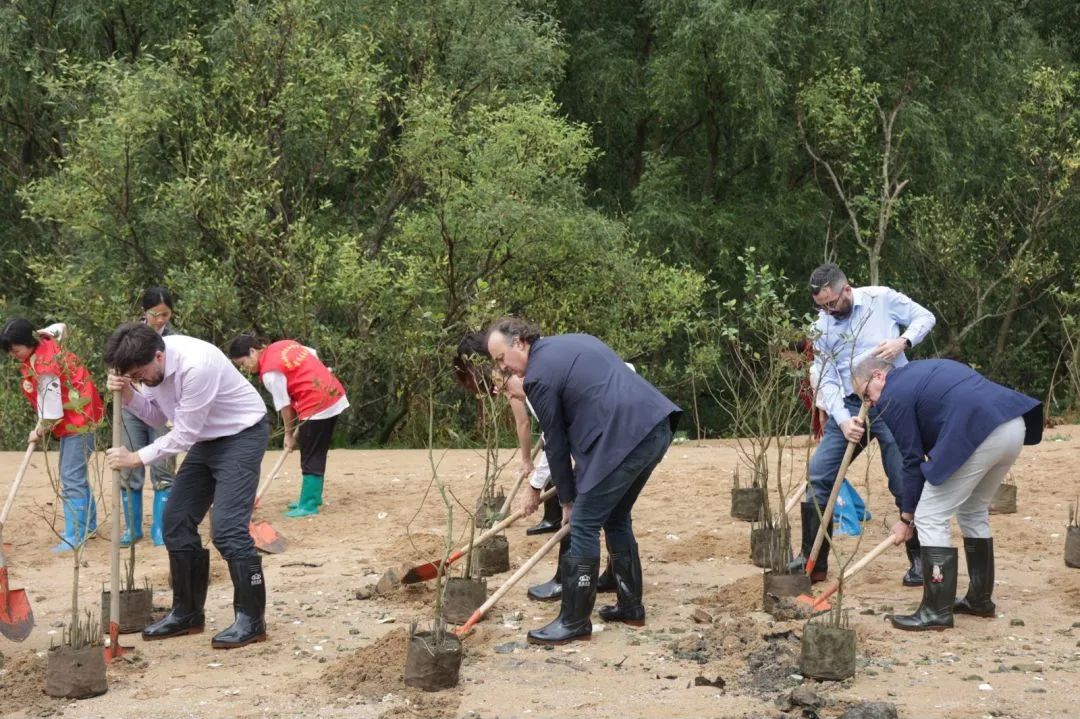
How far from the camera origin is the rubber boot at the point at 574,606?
604 cm

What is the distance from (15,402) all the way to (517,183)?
6398mm

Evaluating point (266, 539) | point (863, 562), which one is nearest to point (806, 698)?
point (863, 562)

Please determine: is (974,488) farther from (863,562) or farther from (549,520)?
(549,520)

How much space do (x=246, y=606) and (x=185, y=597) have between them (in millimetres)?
376

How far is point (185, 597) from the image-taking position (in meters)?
6.30

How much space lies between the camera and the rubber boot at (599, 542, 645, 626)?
251 inches

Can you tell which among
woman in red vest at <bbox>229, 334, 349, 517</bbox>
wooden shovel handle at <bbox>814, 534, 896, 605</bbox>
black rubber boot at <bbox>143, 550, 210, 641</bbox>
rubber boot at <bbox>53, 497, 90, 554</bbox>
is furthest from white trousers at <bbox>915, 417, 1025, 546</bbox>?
rubber boot at <bbox>53, 497, 90, 554</bbox>

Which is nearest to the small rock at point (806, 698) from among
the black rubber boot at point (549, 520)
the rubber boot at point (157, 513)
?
the black rubber boot at point (549, 520)

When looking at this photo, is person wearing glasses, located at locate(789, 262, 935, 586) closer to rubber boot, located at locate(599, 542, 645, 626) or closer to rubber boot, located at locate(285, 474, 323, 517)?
rubber boot, located at locate(599, 542, 645, 626)

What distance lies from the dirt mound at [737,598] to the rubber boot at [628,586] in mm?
509

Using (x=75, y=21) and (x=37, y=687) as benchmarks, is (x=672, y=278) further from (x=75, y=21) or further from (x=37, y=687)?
(x=37, y=687)

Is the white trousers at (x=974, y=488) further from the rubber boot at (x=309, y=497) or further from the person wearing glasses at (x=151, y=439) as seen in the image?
the rubber boot at (x=309, y=497)

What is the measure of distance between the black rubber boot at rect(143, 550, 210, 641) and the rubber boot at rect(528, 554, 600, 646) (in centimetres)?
162

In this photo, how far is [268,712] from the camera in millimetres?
5227
